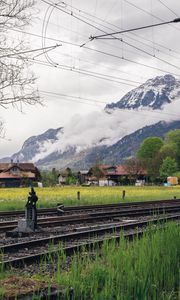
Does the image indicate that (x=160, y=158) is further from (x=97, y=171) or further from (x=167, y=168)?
(x=97, y=171)

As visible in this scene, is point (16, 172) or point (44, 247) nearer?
point (44, 247)

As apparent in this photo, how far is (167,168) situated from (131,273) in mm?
113071

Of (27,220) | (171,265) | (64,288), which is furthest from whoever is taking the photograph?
(27,220)

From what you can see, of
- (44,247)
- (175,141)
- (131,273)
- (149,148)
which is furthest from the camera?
(149,148)

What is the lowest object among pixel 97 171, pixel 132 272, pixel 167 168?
pixel 132 272

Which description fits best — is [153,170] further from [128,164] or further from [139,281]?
[139,281]

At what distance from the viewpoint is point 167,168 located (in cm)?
11725

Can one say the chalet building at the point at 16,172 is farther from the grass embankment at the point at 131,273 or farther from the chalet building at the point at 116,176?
the grass embankment at the point at 131,273

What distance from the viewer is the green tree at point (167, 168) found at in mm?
116562

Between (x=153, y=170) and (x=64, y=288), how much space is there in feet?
405

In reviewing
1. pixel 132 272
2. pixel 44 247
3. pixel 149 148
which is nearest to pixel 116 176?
pixel 149 148

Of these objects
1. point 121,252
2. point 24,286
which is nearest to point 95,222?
point 121,252

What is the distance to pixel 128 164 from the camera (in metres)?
138

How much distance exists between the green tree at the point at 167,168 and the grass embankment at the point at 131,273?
110 metres
